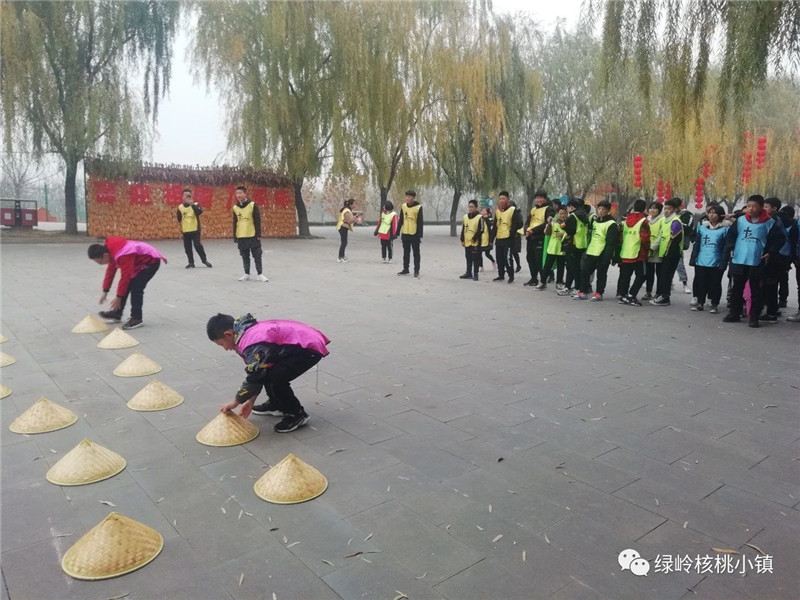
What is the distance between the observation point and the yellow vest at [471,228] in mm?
10961

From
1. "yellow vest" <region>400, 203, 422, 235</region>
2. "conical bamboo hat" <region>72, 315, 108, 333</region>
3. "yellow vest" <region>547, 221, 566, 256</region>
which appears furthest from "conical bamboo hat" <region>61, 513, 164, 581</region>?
"yellow vest" <region>400, 203, 422, 235</region>

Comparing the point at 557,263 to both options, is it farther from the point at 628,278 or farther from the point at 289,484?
the point at 289,484

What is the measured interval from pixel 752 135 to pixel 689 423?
24.2 metres

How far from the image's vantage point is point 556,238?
9.22 m

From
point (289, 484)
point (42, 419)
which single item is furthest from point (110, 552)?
point (42, 419)

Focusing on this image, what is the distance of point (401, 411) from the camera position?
3965 millimetres

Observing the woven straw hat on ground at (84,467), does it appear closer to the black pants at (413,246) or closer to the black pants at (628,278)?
the black pants at (628,278)

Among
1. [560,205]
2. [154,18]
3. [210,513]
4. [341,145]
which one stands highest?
[154,18]

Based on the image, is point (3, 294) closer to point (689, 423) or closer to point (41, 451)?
point (41, 451)

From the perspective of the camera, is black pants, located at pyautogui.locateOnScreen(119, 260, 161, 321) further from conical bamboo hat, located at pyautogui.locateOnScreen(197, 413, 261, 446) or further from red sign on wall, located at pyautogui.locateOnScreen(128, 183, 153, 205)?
red sign on wall, located at pyautogui.locateOnScreen(128, 183, 153, 205)

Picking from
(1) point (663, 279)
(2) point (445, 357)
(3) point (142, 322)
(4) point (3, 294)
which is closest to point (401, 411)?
(2) point (445, 357)

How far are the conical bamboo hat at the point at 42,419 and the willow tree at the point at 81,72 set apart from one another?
15.1m

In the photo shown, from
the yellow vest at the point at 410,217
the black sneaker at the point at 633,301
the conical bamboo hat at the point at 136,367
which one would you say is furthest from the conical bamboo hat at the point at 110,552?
the yellow vest at the point at 410,217

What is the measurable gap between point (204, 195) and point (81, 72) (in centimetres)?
520
